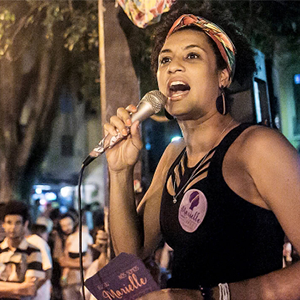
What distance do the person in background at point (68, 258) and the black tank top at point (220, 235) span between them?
3.85m

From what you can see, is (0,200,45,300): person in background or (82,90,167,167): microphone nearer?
(82,90,167,167): microphone

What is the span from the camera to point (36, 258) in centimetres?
448

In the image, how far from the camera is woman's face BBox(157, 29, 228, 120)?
1.72m

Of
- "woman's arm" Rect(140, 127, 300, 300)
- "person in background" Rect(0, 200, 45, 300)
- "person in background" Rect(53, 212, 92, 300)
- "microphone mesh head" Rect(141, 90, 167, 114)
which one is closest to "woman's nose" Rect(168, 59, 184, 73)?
"microphone mesh head" Rect(141, 90, 167, 114)

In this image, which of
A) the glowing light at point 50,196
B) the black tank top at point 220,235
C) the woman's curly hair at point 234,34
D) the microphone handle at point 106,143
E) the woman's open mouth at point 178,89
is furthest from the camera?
the glowing light at point 50,196

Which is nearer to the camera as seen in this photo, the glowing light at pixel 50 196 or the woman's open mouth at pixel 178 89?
the woman's open mouth at pixel 178 89

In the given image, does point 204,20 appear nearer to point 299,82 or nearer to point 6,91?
point 299,82

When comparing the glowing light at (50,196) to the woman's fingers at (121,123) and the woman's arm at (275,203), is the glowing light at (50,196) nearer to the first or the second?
the woman's fingers at (121,123)

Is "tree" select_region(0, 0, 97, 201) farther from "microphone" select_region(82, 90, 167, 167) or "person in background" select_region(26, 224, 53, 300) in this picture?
"microphone" select_region(82, 90, 167, 167)

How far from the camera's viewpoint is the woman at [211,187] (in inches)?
56.1

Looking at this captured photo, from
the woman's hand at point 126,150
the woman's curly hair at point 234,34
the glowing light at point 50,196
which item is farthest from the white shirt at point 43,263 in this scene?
the glowing light at point 50,196

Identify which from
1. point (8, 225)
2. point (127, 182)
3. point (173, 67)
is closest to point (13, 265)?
point (8, 225)

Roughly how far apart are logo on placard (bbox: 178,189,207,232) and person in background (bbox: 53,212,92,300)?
3.84 m

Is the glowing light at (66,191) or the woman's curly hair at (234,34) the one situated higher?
the glowing light at (66,191)
